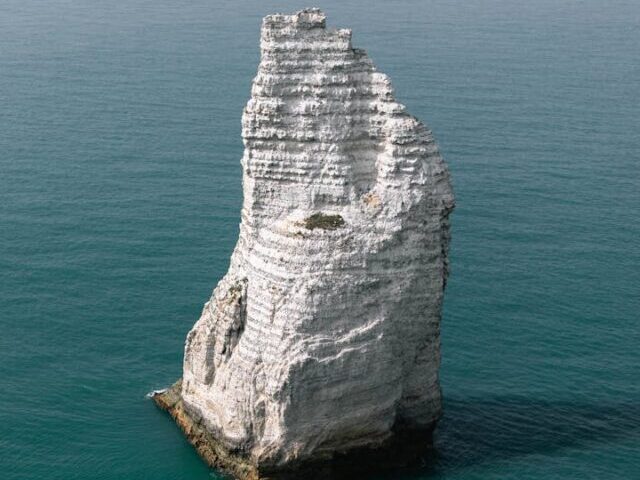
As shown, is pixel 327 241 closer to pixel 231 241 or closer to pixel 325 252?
pixel 325 252

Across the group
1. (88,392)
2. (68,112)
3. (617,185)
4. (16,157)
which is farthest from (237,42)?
(88,392)

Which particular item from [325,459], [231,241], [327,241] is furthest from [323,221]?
[231,241]

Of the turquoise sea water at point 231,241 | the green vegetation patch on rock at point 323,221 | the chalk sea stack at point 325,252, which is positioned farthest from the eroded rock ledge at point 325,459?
the green vegetation patch on rock at point 323,221

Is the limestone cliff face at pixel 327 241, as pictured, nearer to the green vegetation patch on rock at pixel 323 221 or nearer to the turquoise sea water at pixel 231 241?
the green vegetation patch on rock at pixel 323 221

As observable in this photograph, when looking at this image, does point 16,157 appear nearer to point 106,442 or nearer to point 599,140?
point 106,442

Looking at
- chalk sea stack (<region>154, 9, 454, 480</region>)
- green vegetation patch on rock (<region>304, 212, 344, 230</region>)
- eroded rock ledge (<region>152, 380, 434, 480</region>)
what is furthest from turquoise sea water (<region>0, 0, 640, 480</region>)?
green vegetation patch on rock (<region>304, 212, 344, 230</region>)

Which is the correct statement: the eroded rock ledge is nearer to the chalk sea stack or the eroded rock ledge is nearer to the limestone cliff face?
the chalk sea stack
